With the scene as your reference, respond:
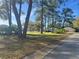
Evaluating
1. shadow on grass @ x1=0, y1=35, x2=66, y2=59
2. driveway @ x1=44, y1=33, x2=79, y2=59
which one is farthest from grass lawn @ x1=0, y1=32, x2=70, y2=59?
driveway @ x1=44, y1=33, x2=79, y2=59

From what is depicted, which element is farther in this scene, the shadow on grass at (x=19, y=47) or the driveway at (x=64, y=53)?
the shadow on grass at (x=19, y=47)

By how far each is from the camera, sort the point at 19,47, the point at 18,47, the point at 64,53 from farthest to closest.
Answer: the point at 19,47 → the point at 18,47 → the point at 64,53

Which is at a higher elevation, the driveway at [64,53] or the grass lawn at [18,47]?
the grass lawn at [18,47]

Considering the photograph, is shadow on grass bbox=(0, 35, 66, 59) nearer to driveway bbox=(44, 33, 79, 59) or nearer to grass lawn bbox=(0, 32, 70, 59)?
grass lawn bbox=(0, 32, 70, 59)

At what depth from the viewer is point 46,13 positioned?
65812mm

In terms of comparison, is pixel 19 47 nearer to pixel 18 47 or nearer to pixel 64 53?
pixel 18 47

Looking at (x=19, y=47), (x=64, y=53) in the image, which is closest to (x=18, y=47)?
(x=19, y=47)

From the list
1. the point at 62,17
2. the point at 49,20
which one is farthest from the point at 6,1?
the point at 62,17

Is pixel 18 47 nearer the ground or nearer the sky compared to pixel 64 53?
nearer the sky

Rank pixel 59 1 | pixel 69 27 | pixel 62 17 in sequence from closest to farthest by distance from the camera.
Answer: pixel 59 1 → pixel 62 17 → pixel 69 27

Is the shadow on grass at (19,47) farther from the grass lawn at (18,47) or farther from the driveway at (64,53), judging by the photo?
the driveway at (64,53)

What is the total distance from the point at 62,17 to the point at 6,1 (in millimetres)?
54068

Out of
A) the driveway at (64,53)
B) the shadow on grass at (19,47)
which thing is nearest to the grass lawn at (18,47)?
the shadow on grass at (19,47)

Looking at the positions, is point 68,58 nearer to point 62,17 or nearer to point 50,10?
point 50,10
